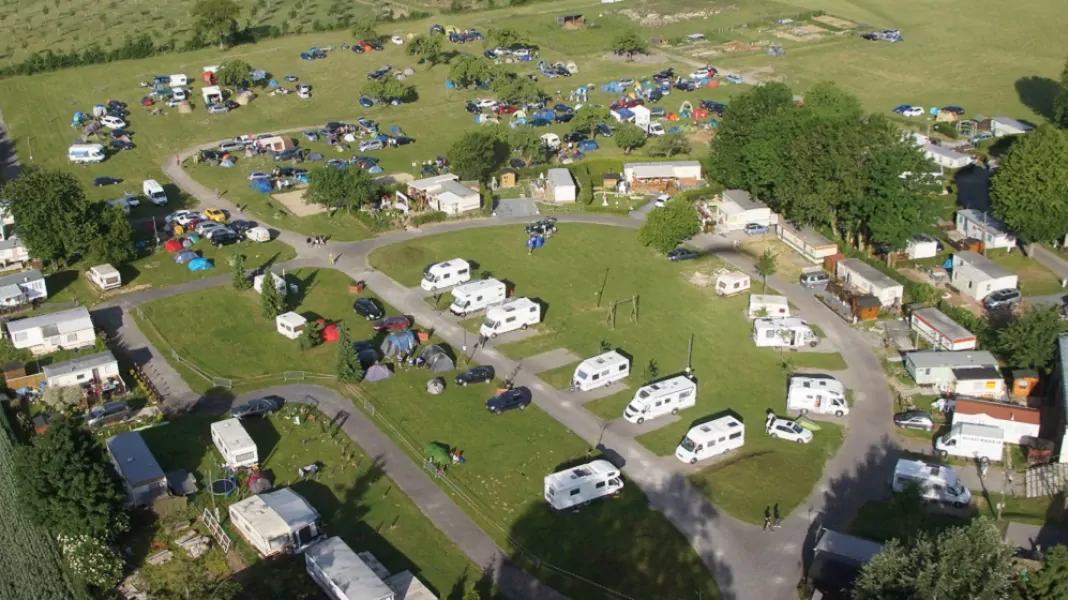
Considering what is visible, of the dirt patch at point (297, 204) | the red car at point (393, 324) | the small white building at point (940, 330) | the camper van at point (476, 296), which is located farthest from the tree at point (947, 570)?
the dirt patch at point (297, 204)

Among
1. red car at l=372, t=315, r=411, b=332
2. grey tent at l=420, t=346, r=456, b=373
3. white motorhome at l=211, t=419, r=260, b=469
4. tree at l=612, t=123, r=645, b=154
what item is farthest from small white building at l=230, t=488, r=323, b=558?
tree at l=612, t=123, r=645, b=154

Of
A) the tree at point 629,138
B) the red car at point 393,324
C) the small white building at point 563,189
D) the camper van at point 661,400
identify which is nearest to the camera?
the camper van at point 661,400

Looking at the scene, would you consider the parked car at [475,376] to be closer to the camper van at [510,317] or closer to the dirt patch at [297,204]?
the camper van at [510,317]

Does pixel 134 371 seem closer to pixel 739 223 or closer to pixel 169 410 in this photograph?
pixel 169 410

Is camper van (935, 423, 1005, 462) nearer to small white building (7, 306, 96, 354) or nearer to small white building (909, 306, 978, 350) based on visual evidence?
small white building (909, 306, 978, 350)

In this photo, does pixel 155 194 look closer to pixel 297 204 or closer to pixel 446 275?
pixel 297 204

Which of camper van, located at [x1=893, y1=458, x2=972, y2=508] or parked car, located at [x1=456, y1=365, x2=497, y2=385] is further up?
camper van, located at [x1=893, y1=458, x2=972, y2=508]
